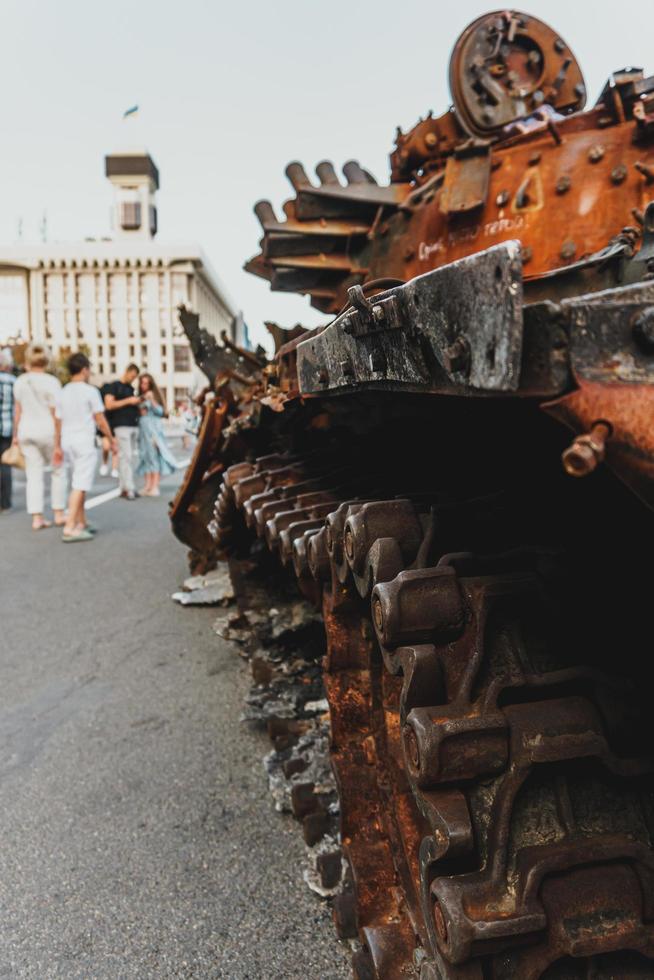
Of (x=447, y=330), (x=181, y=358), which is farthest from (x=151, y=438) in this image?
(x=181, y=358)

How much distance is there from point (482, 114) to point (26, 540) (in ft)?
18.3

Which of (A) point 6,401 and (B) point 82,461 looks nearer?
(B) point 82,461

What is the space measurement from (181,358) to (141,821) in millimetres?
72809

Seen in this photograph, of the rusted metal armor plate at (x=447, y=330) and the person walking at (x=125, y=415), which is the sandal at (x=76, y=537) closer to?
the person walking at (x=125, y=415)

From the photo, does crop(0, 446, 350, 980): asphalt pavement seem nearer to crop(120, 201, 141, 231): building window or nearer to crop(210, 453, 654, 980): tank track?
crop(210, 453, 654, 980): tank track

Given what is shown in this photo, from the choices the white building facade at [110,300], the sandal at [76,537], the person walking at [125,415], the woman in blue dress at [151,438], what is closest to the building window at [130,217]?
the white building facade at [110,300]

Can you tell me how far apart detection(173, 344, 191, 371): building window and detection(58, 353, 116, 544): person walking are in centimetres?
6644

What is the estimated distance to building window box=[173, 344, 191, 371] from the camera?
7300 cm

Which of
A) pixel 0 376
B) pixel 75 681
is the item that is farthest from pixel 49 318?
pixel 75 681

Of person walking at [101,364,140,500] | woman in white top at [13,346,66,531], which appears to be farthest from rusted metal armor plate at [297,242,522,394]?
person walking at [101,364,140,500]

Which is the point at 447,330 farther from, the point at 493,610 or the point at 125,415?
the point at 125,415

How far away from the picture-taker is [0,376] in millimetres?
8695

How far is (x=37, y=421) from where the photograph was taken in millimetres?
7820

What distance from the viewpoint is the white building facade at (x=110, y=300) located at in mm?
72438
